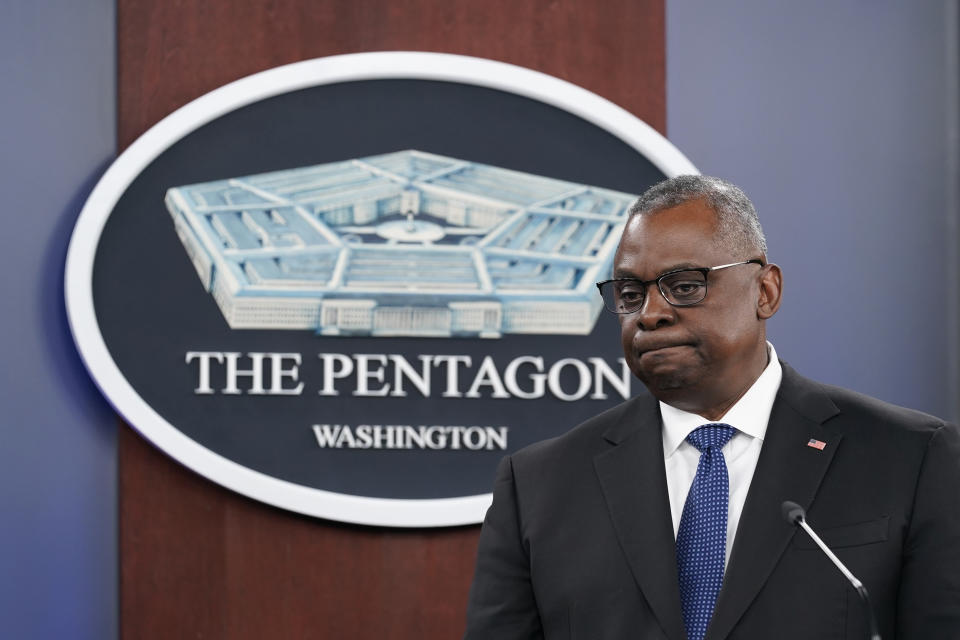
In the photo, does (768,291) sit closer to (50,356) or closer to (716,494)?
(716,494)

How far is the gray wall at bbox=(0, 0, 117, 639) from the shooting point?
92.0 inches

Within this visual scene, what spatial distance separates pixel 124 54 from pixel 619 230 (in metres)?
1.28

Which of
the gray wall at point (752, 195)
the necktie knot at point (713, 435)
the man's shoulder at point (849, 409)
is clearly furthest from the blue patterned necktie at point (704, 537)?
the gray wall at point (752, 195)

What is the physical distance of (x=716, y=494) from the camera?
1.37m

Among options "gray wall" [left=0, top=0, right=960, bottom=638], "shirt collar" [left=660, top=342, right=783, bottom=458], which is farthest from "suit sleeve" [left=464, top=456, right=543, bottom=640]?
"gray wall" [left=0, top=0, right=960, bottom=638]

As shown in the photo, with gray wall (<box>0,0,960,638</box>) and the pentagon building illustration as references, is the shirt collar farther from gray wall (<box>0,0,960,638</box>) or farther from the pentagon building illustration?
gray wall (<box>0,0,960,638</box>)

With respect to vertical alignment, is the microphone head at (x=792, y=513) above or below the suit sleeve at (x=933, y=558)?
above

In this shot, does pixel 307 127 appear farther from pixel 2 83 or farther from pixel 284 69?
pixel 2 83

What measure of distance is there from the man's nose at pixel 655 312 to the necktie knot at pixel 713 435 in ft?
0.61

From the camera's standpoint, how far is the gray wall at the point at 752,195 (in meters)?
2.35

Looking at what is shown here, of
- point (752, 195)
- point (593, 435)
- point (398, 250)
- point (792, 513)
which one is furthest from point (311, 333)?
point (792, 513)

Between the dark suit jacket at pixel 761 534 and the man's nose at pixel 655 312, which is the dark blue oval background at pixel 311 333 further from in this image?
the man's nose at pixel 655 312

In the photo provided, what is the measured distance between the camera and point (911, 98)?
2475 mm

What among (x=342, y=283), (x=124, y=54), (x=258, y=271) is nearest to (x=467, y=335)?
(x=342, y=283)
